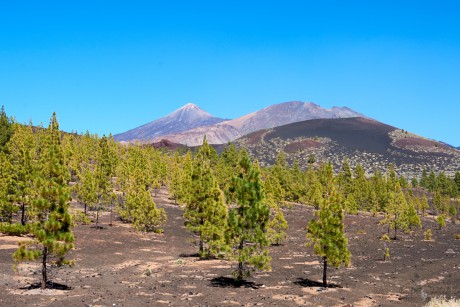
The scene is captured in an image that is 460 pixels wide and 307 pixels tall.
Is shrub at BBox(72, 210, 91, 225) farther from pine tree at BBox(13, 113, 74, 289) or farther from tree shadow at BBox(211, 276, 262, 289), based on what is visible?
pine tree at BBox(13, 113, 74, 289)

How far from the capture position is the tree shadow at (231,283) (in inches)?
1294

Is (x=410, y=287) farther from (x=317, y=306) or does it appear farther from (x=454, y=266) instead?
(x=454, y=266)

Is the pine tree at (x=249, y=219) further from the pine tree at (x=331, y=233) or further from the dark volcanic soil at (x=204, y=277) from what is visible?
the pine tree at (x=331, y=233)

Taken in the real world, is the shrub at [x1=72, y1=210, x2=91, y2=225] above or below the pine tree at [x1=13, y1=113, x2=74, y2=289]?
below

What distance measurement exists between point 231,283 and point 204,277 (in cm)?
338

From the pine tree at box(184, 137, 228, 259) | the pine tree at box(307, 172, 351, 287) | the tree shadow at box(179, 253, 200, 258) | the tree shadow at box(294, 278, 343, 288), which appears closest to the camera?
the pine tree at box(307, 172, 351, 287)

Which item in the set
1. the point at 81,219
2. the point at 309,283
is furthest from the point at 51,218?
the point at 81,219

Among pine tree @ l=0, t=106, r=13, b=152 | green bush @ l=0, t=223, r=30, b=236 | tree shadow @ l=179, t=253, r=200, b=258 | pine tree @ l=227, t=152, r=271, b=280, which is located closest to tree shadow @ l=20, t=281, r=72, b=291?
pine tree @ l=227, t=152, r=271, b=280

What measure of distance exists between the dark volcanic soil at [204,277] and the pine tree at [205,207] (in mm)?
3015

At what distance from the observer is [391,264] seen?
45.9 meters

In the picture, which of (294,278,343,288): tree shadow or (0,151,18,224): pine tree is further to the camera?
(0,151,18,224): pine tree

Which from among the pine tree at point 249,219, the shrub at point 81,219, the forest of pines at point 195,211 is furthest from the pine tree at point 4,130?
the pine tree at point 249,219

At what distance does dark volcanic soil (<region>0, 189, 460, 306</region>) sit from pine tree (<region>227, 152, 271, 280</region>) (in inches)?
103

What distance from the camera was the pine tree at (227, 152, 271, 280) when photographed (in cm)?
3114
